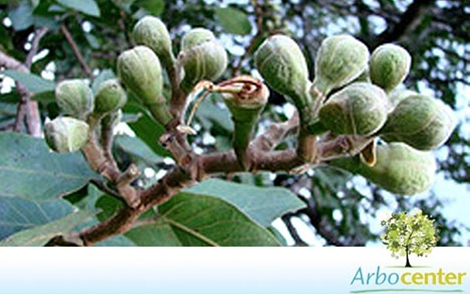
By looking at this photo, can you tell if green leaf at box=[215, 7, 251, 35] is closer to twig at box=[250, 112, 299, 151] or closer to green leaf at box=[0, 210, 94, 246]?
green leaf at box=[0, 210, 94, 246]

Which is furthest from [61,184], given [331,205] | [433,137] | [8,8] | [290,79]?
[331,205]

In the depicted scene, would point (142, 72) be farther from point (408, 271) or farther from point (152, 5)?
point (152, 5)

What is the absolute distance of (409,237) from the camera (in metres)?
0.95

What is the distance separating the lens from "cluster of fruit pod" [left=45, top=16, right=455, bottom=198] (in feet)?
2.35

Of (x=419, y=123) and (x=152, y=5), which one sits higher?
(x=419, y=123)

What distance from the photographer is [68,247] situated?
0.93 m

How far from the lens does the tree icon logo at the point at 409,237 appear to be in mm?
943

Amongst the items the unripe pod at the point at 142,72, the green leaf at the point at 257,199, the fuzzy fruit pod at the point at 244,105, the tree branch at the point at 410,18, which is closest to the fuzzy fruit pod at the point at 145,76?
the unripe pod at the point at 142,72

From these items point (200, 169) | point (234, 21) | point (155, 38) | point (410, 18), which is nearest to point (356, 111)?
point (200, 169)

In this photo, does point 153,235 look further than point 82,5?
No

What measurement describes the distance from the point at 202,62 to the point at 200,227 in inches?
14.4

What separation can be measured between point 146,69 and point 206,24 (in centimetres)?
255

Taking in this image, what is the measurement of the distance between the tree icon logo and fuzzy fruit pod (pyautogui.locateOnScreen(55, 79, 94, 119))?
1.46ft

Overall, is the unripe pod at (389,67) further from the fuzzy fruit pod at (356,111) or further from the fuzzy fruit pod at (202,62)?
the fuzzy fruit pod at (202,62)
